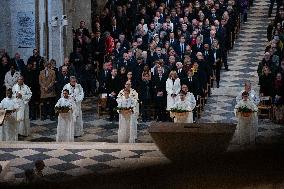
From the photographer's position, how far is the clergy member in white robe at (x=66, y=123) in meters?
13.0

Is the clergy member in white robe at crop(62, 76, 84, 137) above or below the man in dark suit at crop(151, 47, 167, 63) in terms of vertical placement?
below

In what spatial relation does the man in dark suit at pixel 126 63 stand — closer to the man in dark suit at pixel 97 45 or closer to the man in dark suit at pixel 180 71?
the man in dark suit at pixel 180 71

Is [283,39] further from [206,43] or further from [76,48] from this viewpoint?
[76,48]

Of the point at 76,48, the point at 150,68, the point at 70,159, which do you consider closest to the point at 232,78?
the point at 150,68

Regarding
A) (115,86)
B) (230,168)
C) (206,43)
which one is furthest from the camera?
(206,43)

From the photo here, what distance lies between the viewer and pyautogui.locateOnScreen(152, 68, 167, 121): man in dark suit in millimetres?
14930

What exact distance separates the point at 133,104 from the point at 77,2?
798cm

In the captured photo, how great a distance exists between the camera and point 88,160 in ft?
37.7

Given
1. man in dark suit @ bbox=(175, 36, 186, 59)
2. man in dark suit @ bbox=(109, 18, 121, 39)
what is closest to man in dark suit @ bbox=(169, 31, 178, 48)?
man in dark suit @ bbox=(175, 36, 186, 59)

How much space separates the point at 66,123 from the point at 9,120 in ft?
3.91

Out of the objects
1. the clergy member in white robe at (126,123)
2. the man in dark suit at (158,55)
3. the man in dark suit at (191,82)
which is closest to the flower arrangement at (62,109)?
the clergy member in white robe at (126,123)

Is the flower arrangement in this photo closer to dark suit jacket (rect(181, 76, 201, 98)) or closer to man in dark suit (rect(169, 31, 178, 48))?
dark suit jacket (rect(181, 76, 201, 98))

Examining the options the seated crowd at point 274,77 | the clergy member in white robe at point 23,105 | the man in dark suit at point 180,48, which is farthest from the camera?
the man in dark suit at point 180,48

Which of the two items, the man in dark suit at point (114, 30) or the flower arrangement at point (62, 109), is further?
the man in dark suit at point (114, 30)
